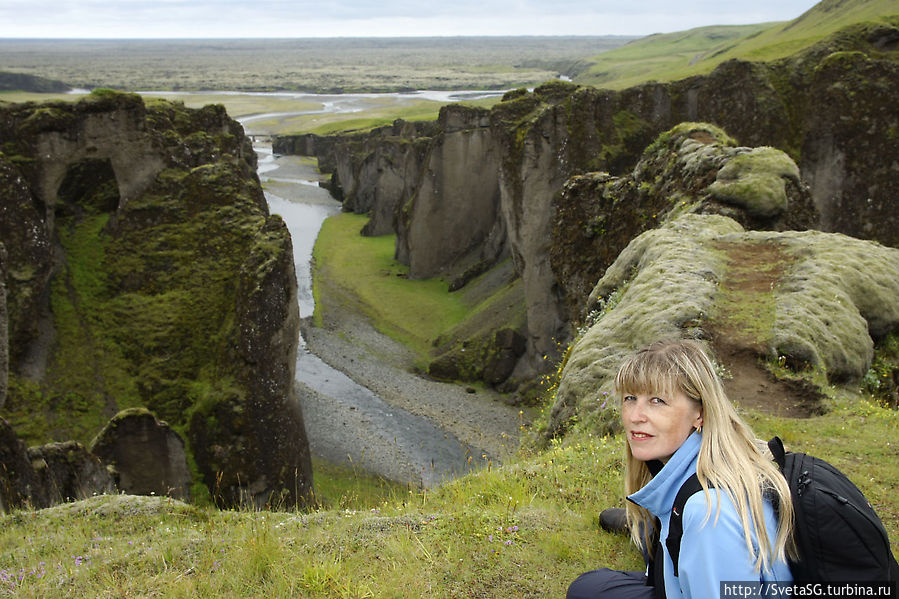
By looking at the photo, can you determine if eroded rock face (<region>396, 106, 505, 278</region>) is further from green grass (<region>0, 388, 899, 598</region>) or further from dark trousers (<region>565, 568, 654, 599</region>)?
dark trousers (<region>565, 568, 654, 599</region>)

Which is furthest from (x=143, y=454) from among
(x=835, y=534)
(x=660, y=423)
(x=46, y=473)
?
(x=835, y=534)

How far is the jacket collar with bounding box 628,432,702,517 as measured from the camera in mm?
4469

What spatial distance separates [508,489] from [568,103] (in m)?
32.7

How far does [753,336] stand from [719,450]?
27.7ft

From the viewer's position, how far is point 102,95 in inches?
1089

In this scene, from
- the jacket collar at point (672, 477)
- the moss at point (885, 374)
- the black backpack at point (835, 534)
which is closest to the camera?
the black backpack at point (835, 534)

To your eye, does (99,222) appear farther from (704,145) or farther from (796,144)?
(796,144)

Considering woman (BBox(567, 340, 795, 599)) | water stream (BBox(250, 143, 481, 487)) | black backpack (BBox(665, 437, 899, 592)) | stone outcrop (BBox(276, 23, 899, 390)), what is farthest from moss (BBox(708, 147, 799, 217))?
black backpack (BBox(665, 437, 899, 592))

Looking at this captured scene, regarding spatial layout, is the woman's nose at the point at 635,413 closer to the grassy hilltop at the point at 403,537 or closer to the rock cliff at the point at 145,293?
the grassy hilltop at the point at 403,537

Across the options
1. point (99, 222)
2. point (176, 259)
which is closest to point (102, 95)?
point (99, 222)

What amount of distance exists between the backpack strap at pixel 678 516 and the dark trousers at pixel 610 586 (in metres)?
0.79

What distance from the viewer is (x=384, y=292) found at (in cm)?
5609

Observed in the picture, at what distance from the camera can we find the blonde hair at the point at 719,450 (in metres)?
3.99

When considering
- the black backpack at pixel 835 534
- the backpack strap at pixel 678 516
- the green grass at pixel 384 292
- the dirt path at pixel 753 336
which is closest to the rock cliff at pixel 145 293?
the dirt path at pixel 753 336
